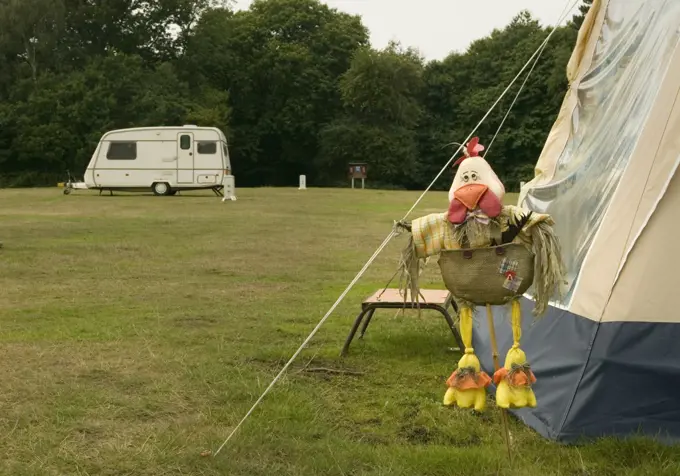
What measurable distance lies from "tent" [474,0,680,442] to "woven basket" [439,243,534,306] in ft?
2.39

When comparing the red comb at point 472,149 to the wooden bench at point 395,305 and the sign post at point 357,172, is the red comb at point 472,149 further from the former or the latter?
the sign post at point 357,172

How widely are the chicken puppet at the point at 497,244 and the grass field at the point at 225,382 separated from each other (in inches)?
15.7

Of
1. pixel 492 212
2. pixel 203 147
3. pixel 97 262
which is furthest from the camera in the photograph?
pixel 203 147

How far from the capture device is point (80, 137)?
38.3m

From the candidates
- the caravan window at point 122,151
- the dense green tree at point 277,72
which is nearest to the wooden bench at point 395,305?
the caravan window at point 122,151

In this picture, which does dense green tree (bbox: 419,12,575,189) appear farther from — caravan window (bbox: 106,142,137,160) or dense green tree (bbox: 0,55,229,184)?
caravan window (bbox: 106,142,137,160)

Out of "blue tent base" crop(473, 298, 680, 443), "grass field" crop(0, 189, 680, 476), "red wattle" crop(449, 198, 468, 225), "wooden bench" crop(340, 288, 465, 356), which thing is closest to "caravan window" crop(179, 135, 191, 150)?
"grass field" crop(0, 189, 680, 476)

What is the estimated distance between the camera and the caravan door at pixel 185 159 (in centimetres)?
2428

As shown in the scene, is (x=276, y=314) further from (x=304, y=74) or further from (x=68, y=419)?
(x=304, y=74)

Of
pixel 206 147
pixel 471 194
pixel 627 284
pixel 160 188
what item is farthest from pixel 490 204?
A: pixel 160 188

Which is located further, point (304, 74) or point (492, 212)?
point (304, 74)

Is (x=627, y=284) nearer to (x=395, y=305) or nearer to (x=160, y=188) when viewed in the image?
(x=395, y=305)

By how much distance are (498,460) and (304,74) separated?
42124 millimetres

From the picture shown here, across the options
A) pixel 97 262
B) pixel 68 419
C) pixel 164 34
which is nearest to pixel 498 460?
pixel 68 419
